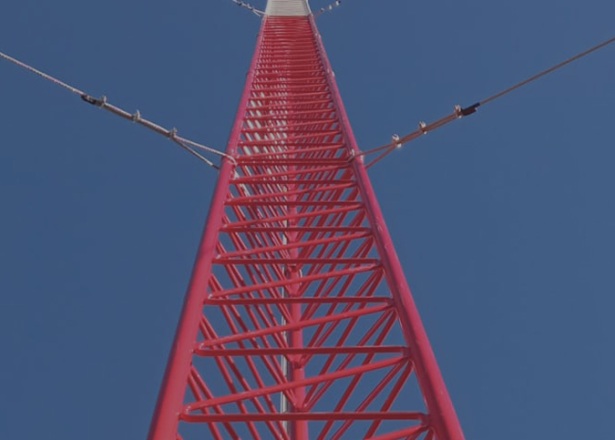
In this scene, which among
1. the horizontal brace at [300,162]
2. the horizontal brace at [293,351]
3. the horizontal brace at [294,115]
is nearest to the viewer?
the horizontal brace at [293,351]

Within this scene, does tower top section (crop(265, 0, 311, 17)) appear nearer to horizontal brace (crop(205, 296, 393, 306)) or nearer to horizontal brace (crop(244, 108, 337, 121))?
horizontal brace (crop(244, 108, 337, 121))

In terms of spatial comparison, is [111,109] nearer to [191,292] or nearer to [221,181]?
[221,181]

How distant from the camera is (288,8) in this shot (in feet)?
99.3

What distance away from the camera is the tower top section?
2928 cm

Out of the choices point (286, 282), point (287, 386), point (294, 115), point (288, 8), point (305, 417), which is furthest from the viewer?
point (288, 8)

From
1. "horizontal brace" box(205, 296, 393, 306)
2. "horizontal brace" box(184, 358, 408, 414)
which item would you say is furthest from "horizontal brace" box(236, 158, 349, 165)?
"horizontal brace" box(184, 358, 408, 414)

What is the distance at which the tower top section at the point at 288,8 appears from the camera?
29.3 m

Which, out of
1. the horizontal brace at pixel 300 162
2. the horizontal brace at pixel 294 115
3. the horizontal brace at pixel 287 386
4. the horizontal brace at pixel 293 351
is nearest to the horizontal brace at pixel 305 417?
the horizontal brace at pixel 287 386

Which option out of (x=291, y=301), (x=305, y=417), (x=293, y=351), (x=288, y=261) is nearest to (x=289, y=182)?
(x=288, y=261)

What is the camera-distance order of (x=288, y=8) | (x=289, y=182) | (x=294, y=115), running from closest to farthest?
1. (x=289, y=182)
2. (x=294, y=115)
3. (x=288, y=8)

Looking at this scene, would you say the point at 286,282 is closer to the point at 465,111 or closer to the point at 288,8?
the point at 465,111

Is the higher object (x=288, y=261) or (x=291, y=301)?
(x=288, y=261)

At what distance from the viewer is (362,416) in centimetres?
673

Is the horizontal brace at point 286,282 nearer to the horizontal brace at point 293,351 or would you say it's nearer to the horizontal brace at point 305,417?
the horizontal brace at point 293,351
